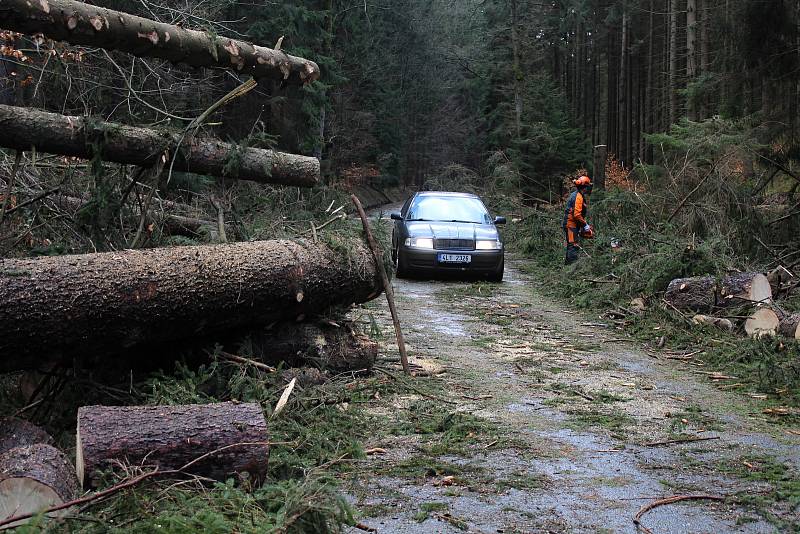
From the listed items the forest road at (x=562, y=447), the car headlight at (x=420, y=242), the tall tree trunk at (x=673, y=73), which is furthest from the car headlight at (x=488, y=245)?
the tall tree trunk at (x=673, y=73)

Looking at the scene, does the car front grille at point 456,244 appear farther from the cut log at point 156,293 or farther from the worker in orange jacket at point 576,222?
the cut log at point 156,293

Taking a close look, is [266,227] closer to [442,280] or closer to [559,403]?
[559,403]

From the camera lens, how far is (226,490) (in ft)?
14.0

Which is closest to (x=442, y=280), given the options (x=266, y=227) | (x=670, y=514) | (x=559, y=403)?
(x=266, y=227)

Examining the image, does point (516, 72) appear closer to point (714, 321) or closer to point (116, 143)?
point (714, 321)

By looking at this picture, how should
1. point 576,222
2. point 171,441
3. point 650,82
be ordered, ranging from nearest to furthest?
point 171,441 → point 576,222 → point 650,82

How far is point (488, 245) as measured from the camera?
49.4ft

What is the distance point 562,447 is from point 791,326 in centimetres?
424

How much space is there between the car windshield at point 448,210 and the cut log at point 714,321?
6443mm

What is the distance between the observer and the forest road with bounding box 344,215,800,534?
4.50 m

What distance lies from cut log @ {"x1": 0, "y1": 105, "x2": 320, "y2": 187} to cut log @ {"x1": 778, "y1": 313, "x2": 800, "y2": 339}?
5.87 m

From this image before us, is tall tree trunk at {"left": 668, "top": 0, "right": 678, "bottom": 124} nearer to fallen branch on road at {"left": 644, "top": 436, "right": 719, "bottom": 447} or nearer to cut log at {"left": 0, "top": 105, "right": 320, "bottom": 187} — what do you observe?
cut log at {"left": 0, "top": 105, "right": 320, "bottom": 187}

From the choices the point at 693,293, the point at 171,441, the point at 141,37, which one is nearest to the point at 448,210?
the point at 693,293

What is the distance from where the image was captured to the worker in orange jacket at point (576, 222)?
15492 millimetres
